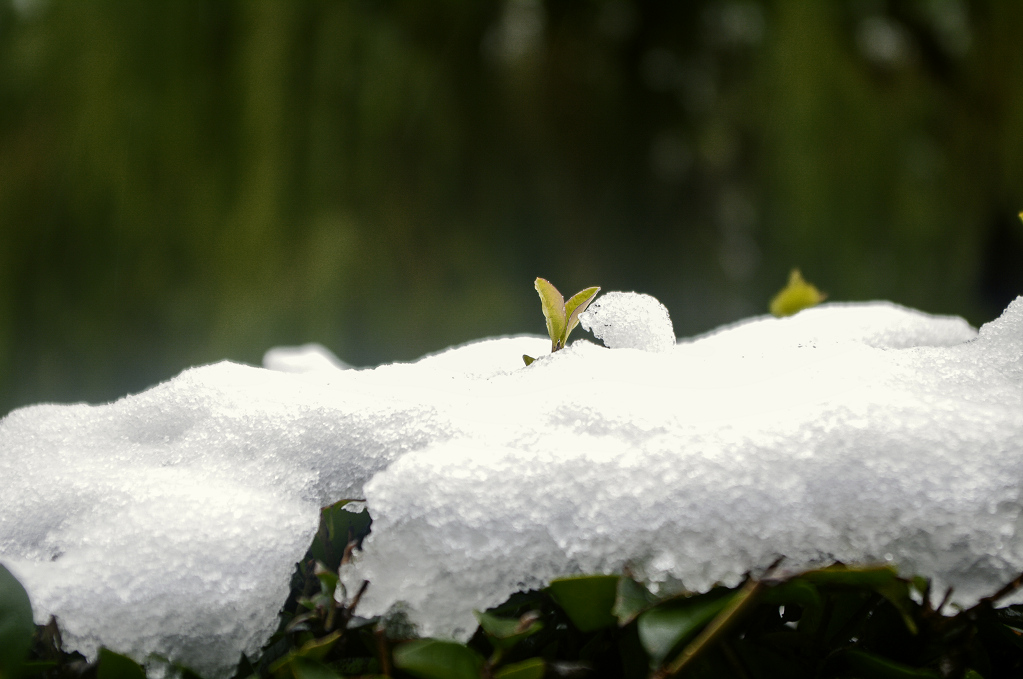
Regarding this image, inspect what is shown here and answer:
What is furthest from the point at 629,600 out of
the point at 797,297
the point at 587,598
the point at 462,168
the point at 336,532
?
the point at 462,168

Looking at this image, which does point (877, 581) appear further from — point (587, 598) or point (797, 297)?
point (797, 297)

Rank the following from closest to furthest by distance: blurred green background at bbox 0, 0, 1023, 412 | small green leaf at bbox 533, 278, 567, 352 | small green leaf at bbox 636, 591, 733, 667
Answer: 1. small green leaf at bbox 636, 591, 733, 667
2. small green leaf at bbox 533, 278, 567, 352
3. blurred green background at bbox 0, 0, 1023, 412

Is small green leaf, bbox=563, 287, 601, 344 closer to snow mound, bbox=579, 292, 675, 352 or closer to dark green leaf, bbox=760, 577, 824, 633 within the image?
snow mound, bbox=579, 292, 675, 352

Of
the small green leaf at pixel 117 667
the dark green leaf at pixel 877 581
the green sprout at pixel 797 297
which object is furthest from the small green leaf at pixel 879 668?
the green sprout at pixel 797 297

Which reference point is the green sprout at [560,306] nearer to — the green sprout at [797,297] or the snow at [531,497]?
the snow at [531,497]

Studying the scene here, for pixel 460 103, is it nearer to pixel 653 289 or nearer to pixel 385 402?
pixel 653 289

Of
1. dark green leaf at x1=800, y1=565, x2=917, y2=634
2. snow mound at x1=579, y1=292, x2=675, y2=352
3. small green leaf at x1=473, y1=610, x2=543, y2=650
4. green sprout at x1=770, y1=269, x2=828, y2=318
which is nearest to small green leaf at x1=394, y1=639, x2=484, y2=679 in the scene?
small green leaf at x1=473, y1=610, x2=543, y2=650

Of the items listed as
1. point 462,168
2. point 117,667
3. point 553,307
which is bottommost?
point 117,667
